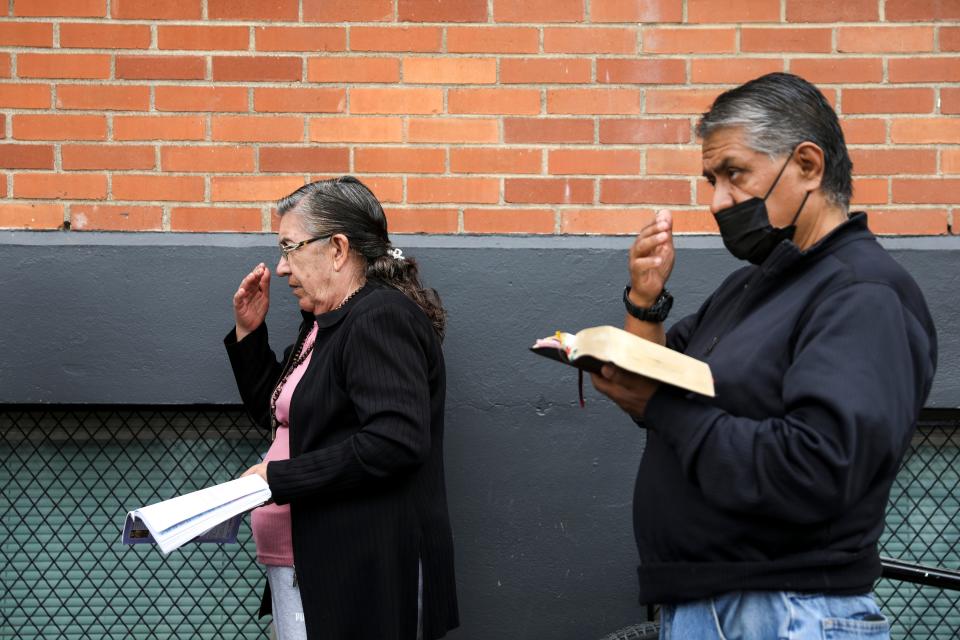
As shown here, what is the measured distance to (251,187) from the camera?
11.5 feet

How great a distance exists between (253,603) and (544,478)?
1144 millimetres

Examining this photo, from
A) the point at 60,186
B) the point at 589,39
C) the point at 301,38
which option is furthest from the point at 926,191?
the point at 60,186

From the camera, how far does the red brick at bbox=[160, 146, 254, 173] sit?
3.51 metres

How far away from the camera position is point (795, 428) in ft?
5.89

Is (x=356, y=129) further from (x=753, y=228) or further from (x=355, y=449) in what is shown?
(x=753, y=228)

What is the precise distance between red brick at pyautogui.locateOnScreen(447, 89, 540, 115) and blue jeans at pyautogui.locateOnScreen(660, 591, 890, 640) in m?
1.94

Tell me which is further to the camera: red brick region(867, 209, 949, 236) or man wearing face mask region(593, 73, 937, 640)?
red brick region(867, 209, 949, 236)

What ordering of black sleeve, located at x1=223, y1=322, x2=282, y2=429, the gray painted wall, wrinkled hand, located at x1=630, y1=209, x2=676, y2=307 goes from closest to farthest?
wrinkled hand, located at x1=630, y1=209, x2=676, y2=307 → black sleeve, located at x1=223, y1=322, x2=282, y2=429 → the gray painted wall

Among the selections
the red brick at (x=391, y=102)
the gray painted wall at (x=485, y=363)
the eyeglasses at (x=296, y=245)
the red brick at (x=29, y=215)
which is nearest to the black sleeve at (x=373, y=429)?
the eyeglasses at (x=296, y=245)

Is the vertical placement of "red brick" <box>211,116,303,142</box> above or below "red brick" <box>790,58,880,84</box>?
below

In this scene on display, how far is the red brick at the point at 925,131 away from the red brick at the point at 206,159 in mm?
2119

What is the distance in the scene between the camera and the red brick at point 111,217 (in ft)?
11.5

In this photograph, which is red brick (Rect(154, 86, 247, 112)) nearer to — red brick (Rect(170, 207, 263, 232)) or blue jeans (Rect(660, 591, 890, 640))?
red brick (Rect(170, 207, 263, 232))

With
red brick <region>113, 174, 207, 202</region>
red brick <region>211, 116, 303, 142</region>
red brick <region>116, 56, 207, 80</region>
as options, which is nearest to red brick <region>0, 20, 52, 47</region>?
red brick <region>116, 56, 207, 80</region>
